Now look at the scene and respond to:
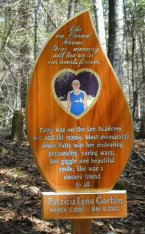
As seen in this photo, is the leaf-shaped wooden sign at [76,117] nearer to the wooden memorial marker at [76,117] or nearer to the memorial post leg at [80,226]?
the wooden memorial marker at [76,117]

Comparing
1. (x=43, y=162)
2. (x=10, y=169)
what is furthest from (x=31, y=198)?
(x=43, y=162)

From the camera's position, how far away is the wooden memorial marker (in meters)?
3.61

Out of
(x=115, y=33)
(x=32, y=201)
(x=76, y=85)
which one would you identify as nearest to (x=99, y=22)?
(x=115, y=33)

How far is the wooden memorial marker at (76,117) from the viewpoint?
3.61 metres

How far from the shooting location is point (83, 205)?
361cm

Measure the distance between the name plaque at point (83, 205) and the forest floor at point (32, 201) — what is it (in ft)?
4.23

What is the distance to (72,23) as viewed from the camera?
12.3 ft

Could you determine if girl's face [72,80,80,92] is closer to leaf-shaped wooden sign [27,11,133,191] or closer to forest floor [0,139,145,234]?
leaf-shaped wooden sign [27,11,133,191]

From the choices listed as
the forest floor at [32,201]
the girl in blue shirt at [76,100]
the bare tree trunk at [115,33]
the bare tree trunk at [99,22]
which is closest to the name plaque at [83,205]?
the girl in blue shirt at [76,100]

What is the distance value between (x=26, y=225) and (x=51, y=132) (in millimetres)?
1736

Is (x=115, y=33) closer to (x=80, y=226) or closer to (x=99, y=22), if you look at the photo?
(x=99, y=22)

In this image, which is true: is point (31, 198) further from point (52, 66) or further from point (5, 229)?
point (52, 66)

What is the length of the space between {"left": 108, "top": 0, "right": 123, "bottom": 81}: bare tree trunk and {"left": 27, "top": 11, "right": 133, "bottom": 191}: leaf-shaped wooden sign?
408 cm

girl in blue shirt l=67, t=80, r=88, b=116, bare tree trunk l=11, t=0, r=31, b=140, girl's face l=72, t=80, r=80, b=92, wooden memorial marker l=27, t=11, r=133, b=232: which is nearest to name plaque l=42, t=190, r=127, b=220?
wooden memorial marker l=27, t=11, r=133, b=232
